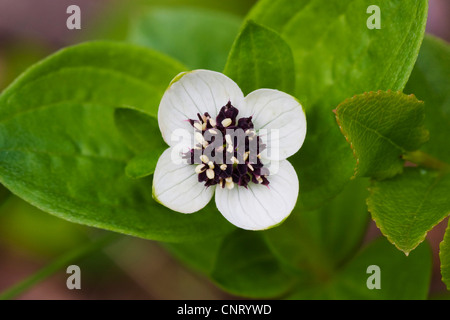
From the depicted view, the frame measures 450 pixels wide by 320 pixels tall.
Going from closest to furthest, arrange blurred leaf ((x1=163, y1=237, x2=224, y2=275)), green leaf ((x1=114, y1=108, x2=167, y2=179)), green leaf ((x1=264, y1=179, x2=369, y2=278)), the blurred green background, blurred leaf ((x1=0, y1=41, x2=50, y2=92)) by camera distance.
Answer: green leaf ((x1=114, y1=108, x2=167, y2=179))
green leaf ((x1=264, y1=179, x2=369, y2=278))
blurred leaf ((x1=163, y1=237, x2=224, y2=275))
the blurred green background
blurred leaf ((x1=0, y1=41, x2=50, y2=92))

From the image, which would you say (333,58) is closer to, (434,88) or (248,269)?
(434,88)

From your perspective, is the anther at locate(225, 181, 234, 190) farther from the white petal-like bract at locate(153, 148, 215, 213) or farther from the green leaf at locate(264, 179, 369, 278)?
the green leaf at locate(264, 179, 369, 278)

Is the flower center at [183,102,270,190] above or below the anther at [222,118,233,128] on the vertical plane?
below

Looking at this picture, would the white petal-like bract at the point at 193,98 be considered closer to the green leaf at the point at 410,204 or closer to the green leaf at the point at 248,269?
the green leaf at the point at 410,204

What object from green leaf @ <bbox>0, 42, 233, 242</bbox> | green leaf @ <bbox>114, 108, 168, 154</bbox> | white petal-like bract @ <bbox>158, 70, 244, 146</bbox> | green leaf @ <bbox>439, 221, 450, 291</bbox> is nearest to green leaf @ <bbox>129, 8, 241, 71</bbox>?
green leaf @ <bbox>0, 42, 233, 242</bbox>

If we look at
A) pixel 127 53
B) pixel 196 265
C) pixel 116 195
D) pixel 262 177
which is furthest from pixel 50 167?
pixel 196 265

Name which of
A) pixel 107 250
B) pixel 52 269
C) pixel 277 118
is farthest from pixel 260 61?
pixel 107 250

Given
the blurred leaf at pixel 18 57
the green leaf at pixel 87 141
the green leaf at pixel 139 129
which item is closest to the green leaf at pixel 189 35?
the green leaf at pixel 87 141
